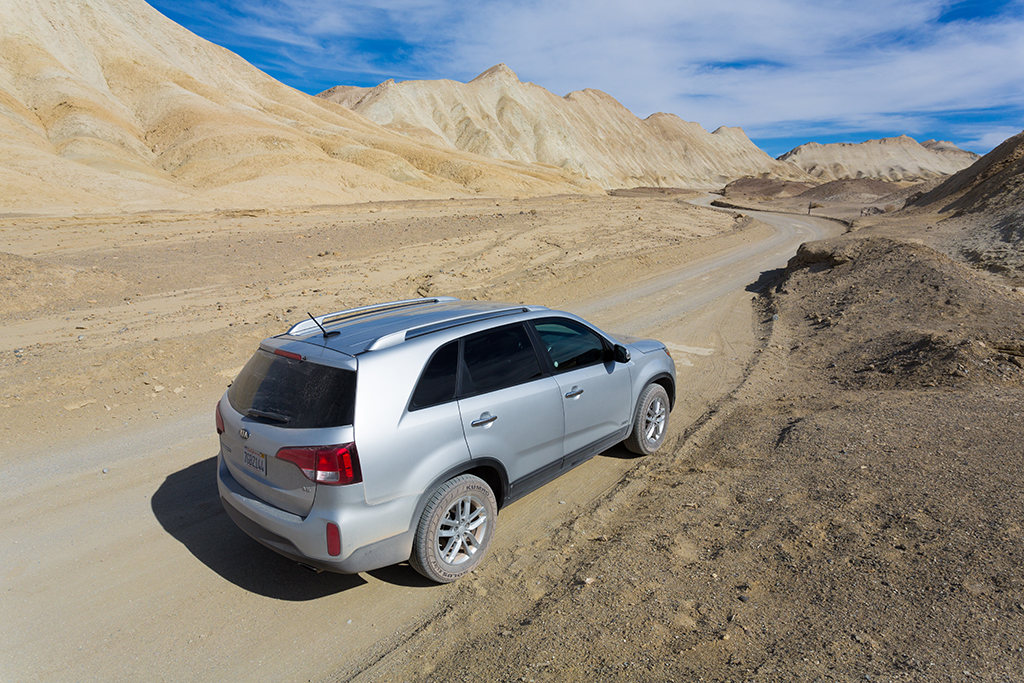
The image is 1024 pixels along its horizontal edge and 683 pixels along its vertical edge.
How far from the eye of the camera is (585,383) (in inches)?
185

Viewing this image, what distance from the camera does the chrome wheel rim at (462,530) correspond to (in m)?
3.77

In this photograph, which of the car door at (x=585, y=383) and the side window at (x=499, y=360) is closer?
the side window at (x=499, y=360)

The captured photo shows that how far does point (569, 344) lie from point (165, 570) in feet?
11.6

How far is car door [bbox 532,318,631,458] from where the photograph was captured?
4.59m

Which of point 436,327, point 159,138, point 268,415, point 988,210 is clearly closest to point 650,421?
point 436,327

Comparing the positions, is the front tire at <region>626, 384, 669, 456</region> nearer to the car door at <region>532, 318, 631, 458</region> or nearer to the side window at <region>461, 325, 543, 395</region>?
the car door at <region>532, 318, 631, 458</region>

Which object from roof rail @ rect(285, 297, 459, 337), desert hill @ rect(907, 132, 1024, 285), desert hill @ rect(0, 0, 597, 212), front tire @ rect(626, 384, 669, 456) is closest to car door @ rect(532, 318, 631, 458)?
front tire @ rect(626, 384, 669, 456)

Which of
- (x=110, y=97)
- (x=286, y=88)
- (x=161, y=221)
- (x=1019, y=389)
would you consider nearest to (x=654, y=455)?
(x=1019, y=389)

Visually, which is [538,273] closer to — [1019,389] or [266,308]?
[266,308]

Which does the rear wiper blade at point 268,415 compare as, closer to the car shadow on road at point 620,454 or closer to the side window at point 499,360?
the side window at point 499,360

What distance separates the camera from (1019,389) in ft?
21.1

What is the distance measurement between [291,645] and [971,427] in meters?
6.21

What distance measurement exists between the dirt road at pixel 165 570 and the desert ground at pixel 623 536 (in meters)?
0.02

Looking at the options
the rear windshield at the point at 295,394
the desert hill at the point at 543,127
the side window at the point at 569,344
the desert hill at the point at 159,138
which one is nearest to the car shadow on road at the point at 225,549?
the rear windshield at the point at 295,394
